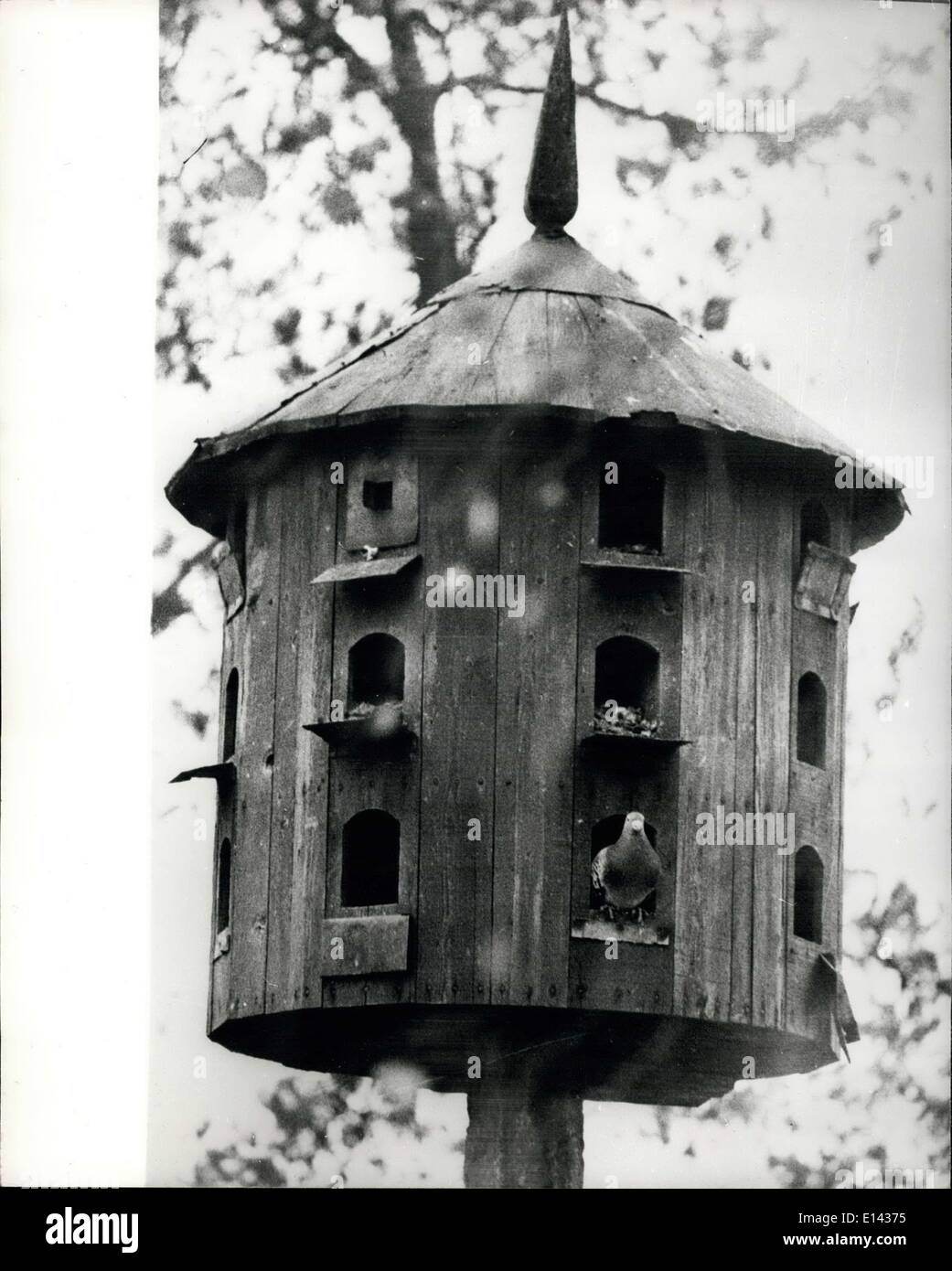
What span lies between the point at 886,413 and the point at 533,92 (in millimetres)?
3082

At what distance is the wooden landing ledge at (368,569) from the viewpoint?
63.3 feet

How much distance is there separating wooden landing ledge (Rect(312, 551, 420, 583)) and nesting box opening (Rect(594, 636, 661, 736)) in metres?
0.95

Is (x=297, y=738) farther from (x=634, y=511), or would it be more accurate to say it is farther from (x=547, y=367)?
(x=547, y=367)

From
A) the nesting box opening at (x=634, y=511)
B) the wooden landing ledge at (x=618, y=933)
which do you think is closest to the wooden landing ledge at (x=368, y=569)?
the nesting box opening at (x=634, y=511)

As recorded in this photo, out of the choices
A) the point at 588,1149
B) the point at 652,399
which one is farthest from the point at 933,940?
the point at 652,399

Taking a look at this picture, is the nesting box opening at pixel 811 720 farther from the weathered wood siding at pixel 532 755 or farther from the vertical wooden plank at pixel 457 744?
the vertical wooden plank at pixel 457 744

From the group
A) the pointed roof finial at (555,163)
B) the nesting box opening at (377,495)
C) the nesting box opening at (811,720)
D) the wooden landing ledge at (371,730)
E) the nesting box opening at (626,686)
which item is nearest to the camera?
the wooden landing ledge at (371,730)

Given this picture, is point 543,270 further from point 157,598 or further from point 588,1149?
point 588,1149

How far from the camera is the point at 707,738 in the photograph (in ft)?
63.1

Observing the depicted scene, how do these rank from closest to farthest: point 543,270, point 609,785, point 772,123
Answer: point 609,785 → point 543,270 → point 772,123

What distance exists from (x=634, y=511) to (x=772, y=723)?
1210 mm

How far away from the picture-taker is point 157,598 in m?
23.1

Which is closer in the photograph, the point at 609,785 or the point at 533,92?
the point at 609,785

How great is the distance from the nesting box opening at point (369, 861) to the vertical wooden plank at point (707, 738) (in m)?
1.31
